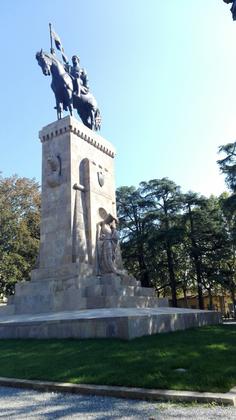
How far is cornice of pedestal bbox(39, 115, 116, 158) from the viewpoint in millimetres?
20328

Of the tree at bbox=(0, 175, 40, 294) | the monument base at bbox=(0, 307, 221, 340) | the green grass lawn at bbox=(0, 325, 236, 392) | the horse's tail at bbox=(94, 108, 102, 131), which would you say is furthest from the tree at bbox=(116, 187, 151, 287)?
the green grass lawn at bbox=(0, 325, 236, 392)

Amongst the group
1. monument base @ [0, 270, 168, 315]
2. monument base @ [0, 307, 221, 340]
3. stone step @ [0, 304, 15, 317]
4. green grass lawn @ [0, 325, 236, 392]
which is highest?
monument base @ [0, 270, 168, 315]

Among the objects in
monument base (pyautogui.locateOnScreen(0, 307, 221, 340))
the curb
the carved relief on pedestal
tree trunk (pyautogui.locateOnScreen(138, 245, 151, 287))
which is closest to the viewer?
the curb

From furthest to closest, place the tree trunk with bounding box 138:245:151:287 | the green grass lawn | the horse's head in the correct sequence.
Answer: the tree trunk with bounding box 138:245:151:287 → the horse's head → the green grass lawn

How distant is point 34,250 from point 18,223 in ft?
9.16

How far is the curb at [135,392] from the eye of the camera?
550cm

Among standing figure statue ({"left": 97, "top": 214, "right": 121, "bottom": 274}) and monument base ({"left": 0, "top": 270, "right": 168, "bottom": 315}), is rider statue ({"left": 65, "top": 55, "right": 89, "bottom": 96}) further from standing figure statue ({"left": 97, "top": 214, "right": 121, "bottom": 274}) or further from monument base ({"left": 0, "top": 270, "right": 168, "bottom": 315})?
monument base ({"left": 0, "top": 270, "right": 168, "bottom": 315})

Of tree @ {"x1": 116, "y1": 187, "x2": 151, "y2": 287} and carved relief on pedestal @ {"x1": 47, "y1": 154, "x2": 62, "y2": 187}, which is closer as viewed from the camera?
carved relief on pedestal @ {"x1": 47, "y1": 154, "x2": 62, "y2": 187}

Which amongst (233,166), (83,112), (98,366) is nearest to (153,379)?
(98,366)

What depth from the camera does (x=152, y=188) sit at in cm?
3797

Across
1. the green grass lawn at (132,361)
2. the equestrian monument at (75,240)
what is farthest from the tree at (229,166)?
the green grass lawn at (132,361)

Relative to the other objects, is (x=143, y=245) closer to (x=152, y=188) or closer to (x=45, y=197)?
(x=152, y=188)

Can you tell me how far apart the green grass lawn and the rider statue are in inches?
632

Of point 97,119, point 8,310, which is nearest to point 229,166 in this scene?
point 97,119
